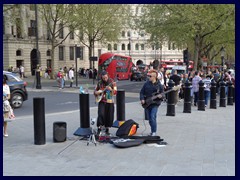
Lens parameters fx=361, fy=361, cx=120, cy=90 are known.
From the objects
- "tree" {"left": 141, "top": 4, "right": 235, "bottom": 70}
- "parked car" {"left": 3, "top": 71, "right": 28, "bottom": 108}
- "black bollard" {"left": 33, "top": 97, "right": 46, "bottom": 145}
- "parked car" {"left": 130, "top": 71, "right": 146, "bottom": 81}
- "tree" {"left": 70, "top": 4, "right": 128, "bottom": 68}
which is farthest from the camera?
"parked car" {"left": 130, "top": 71, "right": 146, "bottom": 81}

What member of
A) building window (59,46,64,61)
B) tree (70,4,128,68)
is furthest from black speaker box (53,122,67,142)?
building window (59,46,64,61)

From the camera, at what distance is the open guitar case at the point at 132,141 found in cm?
739

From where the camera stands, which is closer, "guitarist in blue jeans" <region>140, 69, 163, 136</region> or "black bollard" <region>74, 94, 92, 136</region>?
"guitarist in blue jeans" <region>140, 69, 163, 136</region>

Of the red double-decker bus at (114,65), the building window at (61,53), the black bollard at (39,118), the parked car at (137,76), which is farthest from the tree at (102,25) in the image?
the black bollard at (39,118)

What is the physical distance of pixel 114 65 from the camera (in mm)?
43000

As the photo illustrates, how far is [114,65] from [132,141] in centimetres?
3565

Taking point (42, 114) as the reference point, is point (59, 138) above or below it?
below

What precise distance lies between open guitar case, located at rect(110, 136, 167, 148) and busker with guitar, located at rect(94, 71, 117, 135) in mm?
607

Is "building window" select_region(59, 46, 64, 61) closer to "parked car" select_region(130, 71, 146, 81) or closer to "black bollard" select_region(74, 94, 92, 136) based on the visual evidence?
"parked car" select_region(130, 71, 146, 81)

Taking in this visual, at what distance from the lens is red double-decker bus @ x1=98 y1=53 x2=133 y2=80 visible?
4288cm
